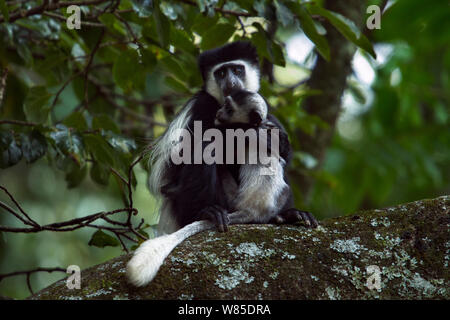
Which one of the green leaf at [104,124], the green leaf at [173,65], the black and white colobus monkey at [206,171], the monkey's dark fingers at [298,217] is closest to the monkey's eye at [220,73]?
the black and white colobus monkey at [206,171]

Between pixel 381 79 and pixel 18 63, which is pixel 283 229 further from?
pixel 381 79

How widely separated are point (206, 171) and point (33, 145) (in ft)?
2.72

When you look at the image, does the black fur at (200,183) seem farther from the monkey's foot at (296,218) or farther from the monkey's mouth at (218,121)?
the monkey's foot at (296,218)

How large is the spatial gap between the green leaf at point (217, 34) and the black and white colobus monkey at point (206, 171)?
1.13 ft

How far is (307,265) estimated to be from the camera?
1.79 meters

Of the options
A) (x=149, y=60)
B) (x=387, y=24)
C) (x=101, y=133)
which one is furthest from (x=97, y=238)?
(x=387, y=24)

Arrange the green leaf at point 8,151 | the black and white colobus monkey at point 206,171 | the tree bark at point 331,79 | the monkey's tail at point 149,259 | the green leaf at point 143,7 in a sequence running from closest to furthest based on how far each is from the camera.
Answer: the monkey's tail at point 149,259 → the green leaf at point 143,7 → the green leaf at point 8,151 → the black and white colobus monkey at point 206,171 → the tree bark at point 331,79

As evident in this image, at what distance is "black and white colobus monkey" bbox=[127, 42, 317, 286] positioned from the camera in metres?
2.49

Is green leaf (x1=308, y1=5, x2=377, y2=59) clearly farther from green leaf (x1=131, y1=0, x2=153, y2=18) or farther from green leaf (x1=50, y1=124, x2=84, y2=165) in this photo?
green leaf (x1=50, y1=124, x2=84, y2=165)

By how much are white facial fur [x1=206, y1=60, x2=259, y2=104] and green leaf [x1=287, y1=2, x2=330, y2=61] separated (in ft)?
2.23

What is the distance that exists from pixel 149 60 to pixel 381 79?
101 inches

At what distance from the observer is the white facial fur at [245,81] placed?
9.99 feet

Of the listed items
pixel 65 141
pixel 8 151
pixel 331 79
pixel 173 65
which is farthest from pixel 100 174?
pixel 331 79
